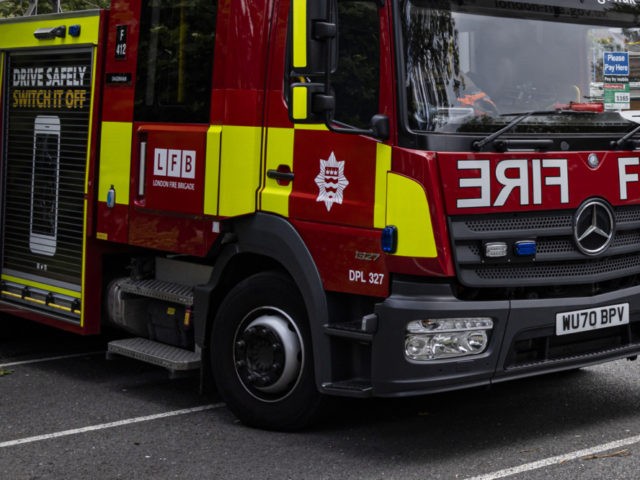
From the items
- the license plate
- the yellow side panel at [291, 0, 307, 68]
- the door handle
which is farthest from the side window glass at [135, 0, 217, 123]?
the license plate

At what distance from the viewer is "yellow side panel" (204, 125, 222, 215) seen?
6680 mm

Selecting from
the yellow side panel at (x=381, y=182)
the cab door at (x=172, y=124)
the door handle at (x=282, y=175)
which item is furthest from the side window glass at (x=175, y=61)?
the yellow side panel at (x=381, y=182)

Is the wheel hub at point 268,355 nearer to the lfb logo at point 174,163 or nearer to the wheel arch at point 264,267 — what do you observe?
the wheel arch at point 264,267

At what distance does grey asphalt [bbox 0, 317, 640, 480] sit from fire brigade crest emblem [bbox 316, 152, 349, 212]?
1.23 meters

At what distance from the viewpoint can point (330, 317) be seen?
605 centimetres

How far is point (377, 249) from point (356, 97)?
81 centimetres

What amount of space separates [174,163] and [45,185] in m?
1.63

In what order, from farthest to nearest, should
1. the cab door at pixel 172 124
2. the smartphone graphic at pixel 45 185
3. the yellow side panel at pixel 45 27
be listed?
the smartphone graphic at pixel 45 185, the yellow side panel at pixel 45 27, the cab door at pixel 172 124

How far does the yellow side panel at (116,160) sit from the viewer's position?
24.1ft

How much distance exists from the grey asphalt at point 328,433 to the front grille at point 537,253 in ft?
3.09

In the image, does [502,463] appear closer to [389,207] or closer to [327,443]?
[327,443]

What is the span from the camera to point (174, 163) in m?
6.97

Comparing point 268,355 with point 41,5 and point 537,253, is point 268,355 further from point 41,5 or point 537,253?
point 41,5

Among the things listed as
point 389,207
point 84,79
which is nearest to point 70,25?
point 84,79
